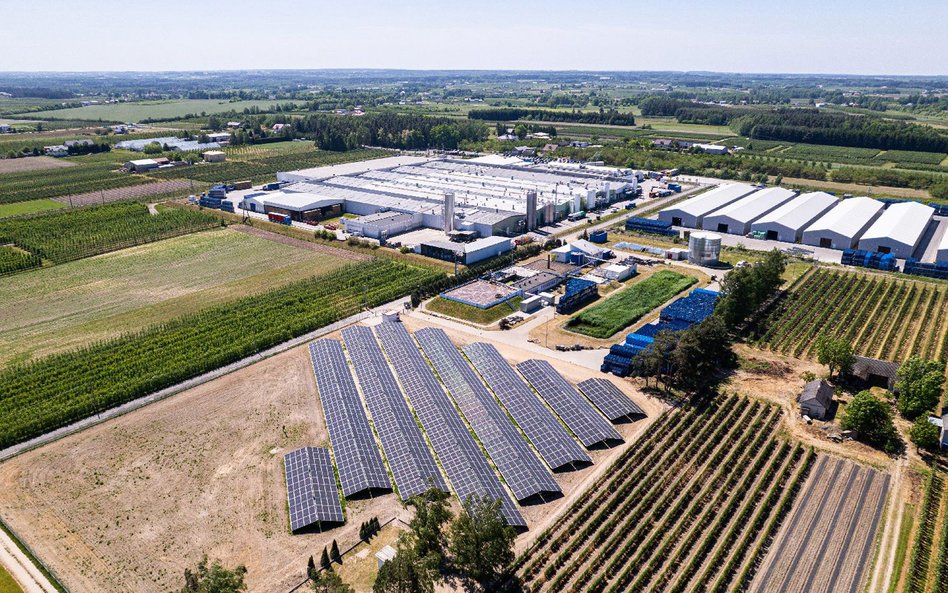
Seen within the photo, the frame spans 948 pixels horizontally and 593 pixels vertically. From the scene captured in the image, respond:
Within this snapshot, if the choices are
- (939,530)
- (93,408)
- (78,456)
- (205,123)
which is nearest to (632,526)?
(939,530)

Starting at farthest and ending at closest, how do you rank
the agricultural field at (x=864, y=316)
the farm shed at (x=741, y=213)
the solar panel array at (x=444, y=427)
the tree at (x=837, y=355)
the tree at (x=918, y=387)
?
the farm shed at (x=741, y=213) → the agricultural field at (x=864, y=316) → the tree at (x=837, y=355) → the tree at (x=918, y=387) → the solar panel array at (x=444, y=427)

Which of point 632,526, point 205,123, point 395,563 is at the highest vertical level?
point 205,123

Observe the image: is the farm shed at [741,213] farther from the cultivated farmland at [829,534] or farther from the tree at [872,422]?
the cultivated farmland at [829,534]

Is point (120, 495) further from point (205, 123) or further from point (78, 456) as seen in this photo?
point (205, 123)

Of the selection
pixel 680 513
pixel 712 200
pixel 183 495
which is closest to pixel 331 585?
pixel 183 495

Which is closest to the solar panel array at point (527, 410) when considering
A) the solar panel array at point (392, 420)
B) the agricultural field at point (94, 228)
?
the solar panel array at point (392, 420)

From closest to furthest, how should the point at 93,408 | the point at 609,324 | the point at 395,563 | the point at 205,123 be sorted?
the point at 395,563 → the point at 93,408 → the point at 609,324 → the point at 205,123

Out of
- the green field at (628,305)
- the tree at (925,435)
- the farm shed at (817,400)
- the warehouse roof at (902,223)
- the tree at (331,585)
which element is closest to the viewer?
the tree at (331,585)
